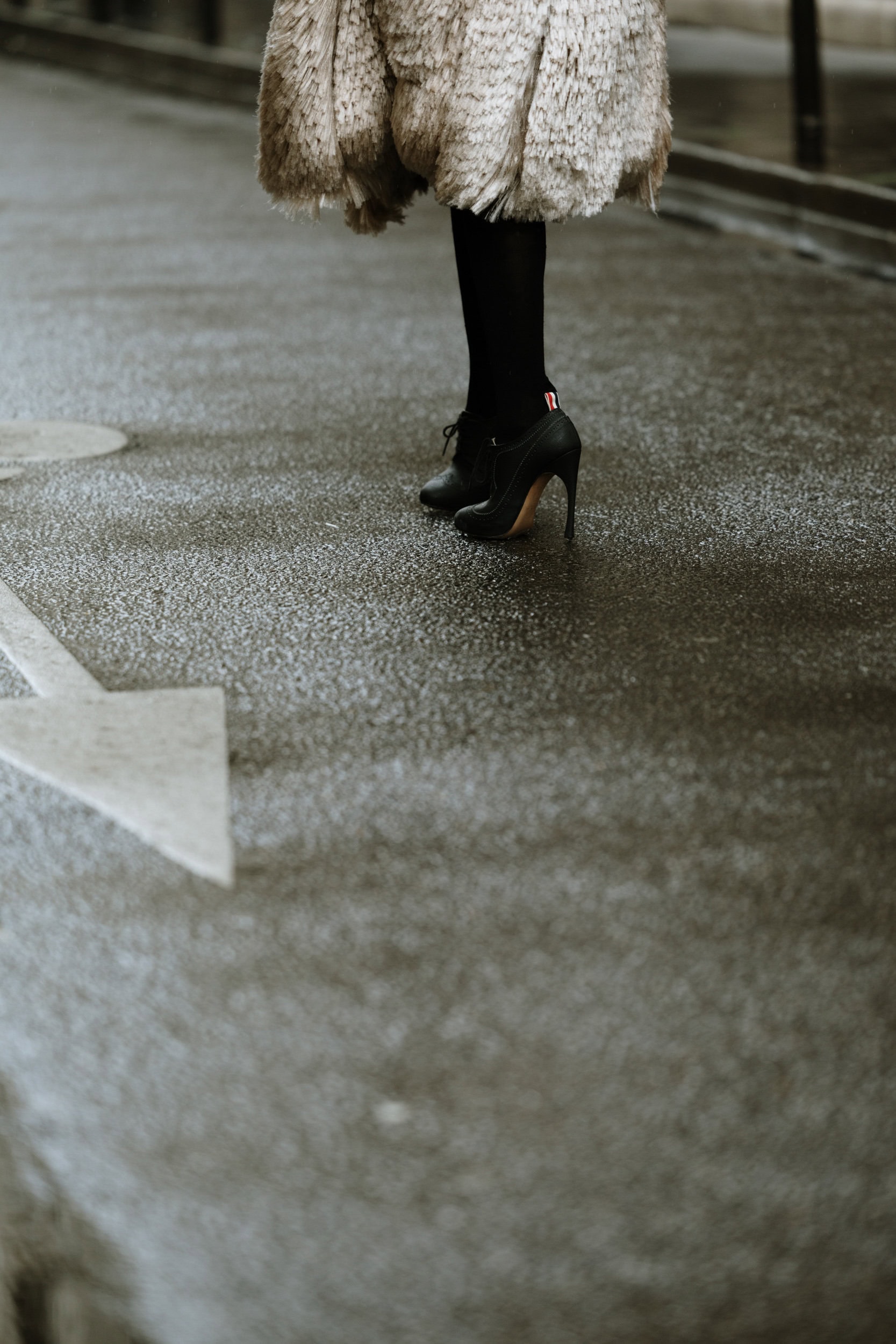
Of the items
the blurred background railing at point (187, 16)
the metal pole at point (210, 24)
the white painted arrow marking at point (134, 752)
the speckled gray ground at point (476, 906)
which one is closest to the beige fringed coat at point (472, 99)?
the speckled gray ground at point (476, 906)

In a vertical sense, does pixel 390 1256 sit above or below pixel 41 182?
above

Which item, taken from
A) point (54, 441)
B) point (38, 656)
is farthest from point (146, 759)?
point (54, 441)

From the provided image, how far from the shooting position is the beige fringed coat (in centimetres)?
377

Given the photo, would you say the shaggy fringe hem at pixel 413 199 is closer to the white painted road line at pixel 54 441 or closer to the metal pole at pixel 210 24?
the white painted road line at pixel 54 441

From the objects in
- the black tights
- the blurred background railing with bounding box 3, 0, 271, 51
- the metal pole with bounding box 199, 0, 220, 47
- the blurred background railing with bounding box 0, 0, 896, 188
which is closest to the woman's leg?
the black tights

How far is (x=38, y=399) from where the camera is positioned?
218 inches

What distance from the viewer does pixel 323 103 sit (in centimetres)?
392

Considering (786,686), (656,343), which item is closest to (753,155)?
(656,343)

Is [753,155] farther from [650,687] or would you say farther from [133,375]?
[650,687]

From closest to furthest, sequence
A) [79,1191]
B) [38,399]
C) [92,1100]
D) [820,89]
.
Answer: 1. [79,1191]
2. [92,1100]
3. [38,399]
4. [820,89]

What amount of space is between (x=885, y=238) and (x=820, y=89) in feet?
5.74

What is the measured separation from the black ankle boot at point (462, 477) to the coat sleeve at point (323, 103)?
0.53m

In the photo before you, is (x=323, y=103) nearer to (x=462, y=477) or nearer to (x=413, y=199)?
(x=413, y=199)

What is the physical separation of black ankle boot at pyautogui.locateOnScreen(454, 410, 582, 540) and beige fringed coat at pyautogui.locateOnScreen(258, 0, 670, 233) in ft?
1.43
